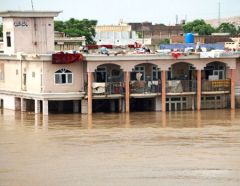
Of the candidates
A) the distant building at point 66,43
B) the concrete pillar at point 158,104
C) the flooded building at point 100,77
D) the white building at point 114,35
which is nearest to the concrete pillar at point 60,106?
the flooded building at point 100,77

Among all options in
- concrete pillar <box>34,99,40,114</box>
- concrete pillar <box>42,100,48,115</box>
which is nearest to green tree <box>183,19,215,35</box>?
concrete pillar <box>34,99,40,114</box>

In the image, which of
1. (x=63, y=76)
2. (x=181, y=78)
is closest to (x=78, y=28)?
(x=181, y=78)

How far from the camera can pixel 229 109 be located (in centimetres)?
4791

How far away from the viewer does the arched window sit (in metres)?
45.6

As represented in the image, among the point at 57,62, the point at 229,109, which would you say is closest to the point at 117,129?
the point at 57,62

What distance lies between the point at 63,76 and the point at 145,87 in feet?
14.6

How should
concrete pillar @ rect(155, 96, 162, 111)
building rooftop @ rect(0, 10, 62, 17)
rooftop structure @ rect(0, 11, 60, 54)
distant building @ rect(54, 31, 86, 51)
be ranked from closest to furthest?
1. concrete pillar @ rect(155, 96, 162, 111)
2. building rooftop @ rect(0, 10, 62, 17)
3. rooftop structure @ rect(0, 11, 60, 54)
4. distant building @ rect(54, 31, 86, 51)

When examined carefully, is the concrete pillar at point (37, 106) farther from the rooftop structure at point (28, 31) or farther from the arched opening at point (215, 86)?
the arched opening at point (215, 86)

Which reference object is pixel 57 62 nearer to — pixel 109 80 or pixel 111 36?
pixel 109 80

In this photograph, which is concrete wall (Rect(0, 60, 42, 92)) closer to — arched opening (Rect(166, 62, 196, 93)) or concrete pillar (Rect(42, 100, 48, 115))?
concrete pillar (Rect(42, 100, 48, 115))

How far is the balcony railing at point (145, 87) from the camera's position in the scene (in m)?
46.3

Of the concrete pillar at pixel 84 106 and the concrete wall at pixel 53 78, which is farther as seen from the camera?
the concrete pillar at pixel 84 106

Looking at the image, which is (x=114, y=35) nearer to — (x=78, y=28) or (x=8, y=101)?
(x=78, y=28)

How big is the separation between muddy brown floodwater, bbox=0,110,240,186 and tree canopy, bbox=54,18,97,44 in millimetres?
31526
